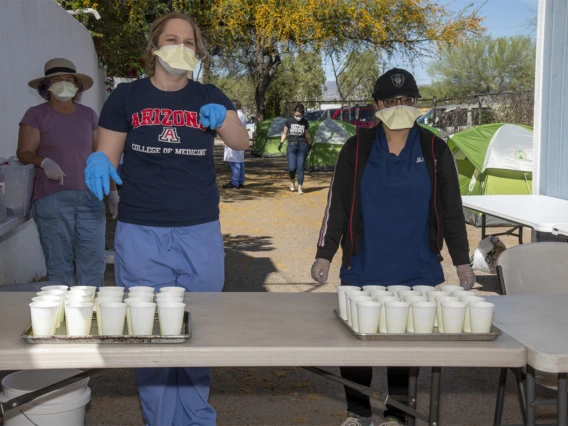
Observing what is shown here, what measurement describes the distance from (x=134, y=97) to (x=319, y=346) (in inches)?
59.3

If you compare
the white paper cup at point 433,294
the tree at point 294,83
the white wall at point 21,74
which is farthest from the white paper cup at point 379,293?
the tree at point 294,83

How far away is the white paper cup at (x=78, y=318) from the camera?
7.77ft

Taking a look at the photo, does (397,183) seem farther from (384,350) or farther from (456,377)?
(456,377)

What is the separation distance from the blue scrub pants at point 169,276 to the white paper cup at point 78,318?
866mm

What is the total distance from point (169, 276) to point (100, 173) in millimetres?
561

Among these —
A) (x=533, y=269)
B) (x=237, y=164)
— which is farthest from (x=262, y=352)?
(x=237, y=164)

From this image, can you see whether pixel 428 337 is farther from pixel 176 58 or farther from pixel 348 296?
pixel 176 58

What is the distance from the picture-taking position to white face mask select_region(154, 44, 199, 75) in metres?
3.18

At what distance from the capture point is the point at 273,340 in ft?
7.91

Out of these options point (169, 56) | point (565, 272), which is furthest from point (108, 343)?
point (565, 272)

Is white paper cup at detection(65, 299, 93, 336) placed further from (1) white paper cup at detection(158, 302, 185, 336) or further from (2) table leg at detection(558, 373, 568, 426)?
(2) table leg at detection(558, 373, 568, 426)

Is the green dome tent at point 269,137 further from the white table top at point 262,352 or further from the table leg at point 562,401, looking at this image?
the white table top at point 262,352

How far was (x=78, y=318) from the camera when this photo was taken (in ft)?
7.78

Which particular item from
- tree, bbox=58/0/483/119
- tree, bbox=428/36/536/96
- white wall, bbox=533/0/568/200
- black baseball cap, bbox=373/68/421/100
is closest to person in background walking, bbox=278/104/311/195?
tree, bbox=58/0/483/119
